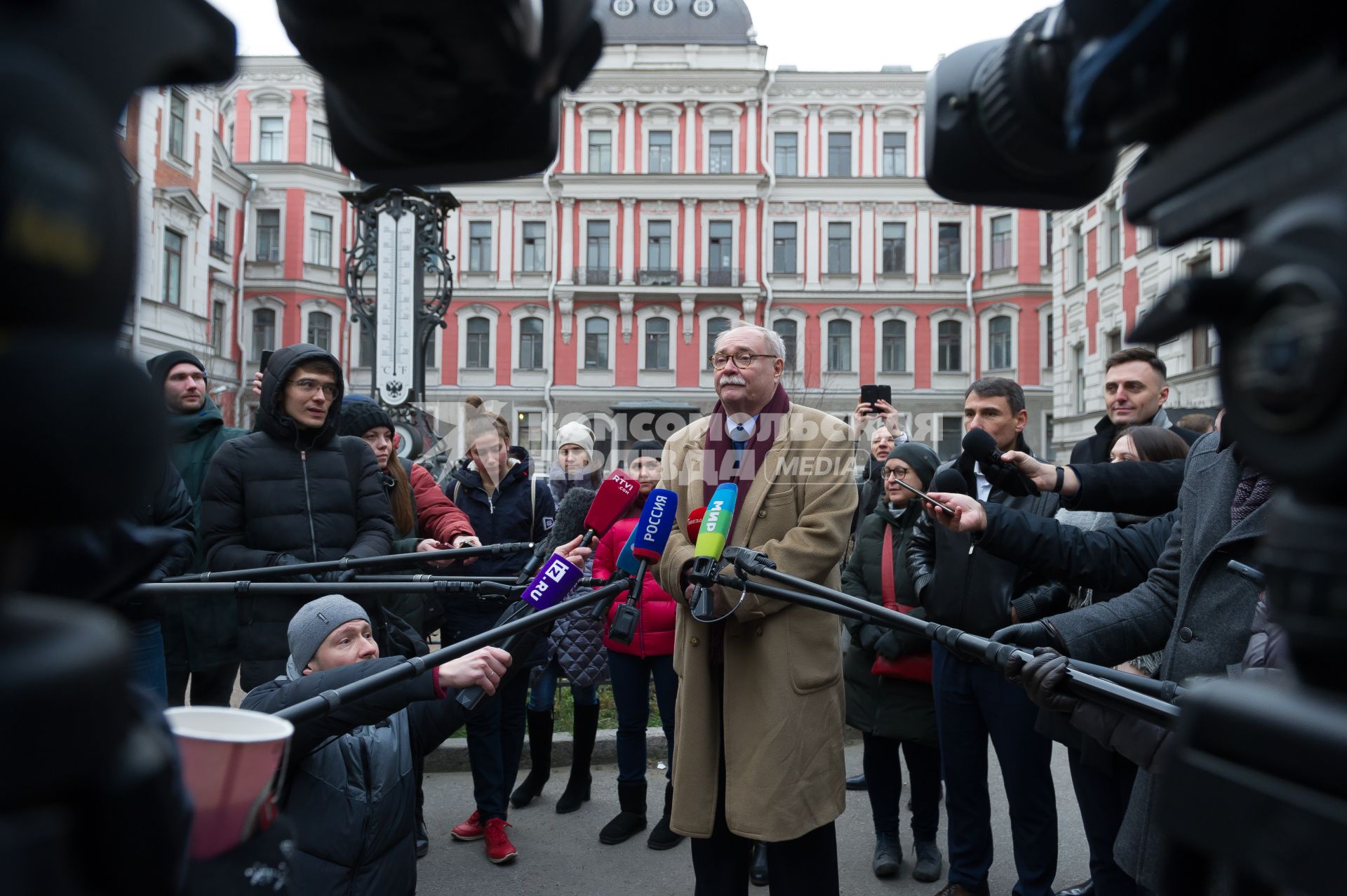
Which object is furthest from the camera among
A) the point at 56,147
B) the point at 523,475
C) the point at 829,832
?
the point at 523,475

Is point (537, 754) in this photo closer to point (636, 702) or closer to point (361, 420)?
point (636, 702)

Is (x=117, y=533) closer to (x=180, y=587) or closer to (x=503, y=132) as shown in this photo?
(x=503, y=132)

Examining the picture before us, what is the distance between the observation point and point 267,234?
34.3 metres

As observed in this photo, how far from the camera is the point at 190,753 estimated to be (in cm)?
94

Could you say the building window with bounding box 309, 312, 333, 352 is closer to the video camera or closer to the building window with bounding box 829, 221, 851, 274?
the building window with bounding box 829, 221, 851, 274

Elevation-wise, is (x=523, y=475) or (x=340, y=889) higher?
(x=523, y=475)

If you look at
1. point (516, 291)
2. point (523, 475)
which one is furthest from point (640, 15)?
point (523, 475)

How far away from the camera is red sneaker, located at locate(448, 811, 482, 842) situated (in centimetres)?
468

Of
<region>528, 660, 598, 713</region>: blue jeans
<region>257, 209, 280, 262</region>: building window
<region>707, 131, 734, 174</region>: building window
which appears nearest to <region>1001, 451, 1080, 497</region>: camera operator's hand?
<region>528, 660, 598, 713</region>: blue jeans

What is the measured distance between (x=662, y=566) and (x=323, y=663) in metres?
1.17

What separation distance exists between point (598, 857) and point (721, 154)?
108ft

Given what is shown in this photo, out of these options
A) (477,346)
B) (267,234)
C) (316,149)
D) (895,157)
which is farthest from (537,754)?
(316,149)

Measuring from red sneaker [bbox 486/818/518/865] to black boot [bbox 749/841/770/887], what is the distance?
1128mm

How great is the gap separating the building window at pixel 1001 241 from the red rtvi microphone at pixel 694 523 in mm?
33549
